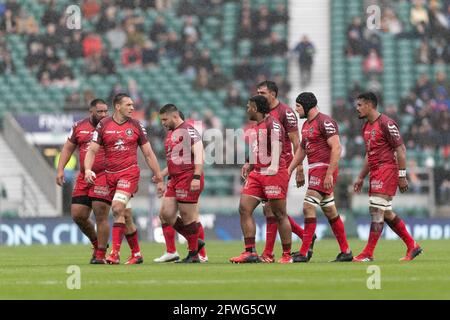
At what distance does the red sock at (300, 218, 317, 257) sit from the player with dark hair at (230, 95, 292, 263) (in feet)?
0.70

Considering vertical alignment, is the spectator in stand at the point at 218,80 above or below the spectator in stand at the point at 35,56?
below

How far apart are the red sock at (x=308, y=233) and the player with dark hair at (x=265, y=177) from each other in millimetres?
214

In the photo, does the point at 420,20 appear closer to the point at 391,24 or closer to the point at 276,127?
the point at 391,24

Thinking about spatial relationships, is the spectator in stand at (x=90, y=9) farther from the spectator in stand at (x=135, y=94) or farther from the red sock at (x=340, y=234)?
the red sock at (x=340, y=234)

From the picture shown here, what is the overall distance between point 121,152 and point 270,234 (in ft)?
7.65

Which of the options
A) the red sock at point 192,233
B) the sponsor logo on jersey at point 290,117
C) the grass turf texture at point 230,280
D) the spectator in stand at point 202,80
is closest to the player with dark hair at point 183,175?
the red sock at point 192,233

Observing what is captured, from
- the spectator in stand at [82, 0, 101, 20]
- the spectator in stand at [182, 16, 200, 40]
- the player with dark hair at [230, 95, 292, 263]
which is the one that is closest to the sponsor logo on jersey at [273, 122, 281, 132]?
the player with dark hair at [230, 95, 292, 263]

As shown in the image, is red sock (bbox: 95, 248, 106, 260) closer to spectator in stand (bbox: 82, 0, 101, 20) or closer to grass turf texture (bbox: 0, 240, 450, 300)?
grass turf texture (bbox: 0, 240, 450, 300)

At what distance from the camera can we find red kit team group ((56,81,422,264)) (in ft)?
56.6

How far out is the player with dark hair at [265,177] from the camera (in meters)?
17.1

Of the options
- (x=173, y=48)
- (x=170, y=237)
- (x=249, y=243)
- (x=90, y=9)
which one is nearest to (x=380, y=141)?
(x=249, y=243)

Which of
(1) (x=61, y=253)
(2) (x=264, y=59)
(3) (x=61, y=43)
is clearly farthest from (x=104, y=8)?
(1) (x=61, y=253)

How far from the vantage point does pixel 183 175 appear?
58.2 ft

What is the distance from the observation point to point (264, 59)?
121 feet
